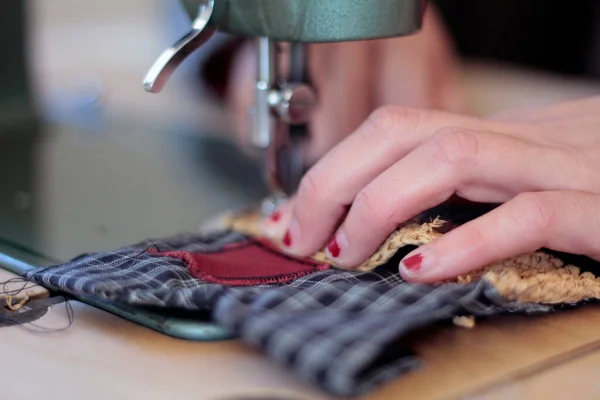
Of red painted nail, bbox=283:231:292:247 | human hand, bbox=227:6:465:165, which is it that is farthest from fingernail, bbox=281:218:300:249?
human hand, bbox=227:6:465:165

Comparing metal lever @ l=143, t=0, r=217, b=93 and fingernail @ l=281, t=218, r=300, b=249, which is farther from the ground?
metal lever @ l=143, t=0, r=217, b=93

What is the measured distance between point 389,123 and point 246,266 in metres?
0.16

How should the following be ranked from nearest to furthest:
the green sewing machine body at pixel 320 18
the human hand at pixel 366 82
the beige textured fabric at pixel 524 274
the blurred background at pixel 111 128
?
the beige textured fabric at pixel 524 274 < the green sewing machine body at pixel 320 18 < the blurred background at pixel 111 128 < the human hand at pixel 366 82

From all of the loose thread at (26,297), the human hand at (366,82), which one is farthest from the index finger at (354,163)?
the human hand at (366,82)

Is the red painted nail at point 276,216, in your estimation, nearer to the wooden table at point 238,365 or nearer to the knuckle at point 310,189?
the knuckle at point 310,189

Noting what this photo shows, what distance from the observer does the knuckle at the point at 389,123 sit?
27.6 inches

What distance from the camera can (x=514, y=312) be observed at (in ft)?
2.14

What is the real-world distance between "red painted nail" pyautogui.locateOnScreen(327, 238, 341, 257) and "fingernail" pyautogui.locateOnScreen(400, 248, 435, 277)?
0.07m

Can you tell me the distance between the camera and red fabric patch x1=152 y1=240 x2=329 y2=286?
0.65 m

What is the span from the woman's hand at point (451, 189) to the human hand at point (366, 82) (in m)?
0.56

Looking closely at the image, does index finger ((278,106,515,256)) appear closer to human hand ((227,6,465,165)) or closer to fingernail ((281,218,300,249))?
fingernail ((281,218,300,249))

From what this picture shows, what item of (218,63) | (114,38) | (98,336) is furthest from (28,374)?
(114,38)

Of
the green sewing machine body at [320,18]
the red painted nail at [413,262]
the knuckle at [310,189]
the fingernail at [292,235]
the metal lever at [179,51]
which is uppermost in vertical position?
the green sewing machine body at [320,18]

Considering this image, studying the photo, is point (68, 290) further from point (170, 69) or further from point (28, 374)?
point (170, 69)
